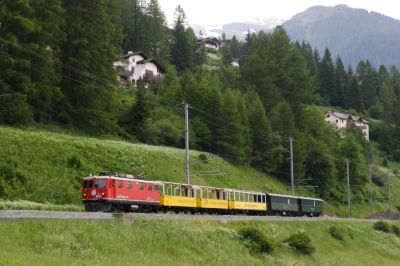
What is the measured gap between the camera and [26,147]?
40688 mm

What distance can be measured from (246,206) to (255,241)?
1747 centimetres

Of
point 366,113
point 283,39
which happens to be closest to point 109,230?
point 283,39

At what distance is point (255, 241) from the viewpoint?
108 feet

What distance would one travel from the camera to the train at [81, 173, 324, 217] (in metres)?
33.4

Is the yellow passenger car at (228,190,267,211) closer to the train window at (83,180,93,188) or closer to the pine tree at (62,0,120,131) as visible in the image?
the train window at (83,180,93,188)

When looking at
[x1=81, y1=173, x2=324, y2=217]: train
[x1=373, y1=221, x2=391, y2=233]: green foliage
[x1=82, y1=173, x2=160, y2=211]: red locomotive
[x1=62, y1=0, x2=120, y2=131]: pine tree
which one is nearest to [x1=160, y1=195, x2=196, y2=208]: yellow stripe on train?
[x1=81, y1=173, x2=324, y2=217]: train

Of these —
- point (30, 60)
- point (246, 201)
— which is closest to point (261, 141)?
point (246, 201)

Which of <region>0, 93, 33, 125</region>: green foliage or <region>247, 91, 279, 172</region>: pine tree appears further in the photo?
<region>247, 91, 279, 172</region>: pine tree

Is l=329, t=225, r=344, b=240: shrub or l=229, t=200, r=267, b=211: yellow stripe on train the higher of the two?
l=229, t=200, r=267, b=211: yellow stripe on train

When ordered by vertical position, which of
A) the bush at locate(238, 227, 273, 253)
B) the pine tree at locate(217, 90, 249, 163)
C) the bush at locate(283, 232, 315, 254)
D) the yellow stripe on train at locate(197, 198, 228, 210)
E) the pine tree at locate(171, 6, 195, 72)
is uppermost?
the pine tree at locate(171, 6, 195, 72)

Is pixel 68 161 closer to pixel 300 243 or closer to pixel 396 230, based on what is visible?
pixel 300 243

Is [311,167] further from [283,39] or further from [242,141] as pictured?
[283,39]

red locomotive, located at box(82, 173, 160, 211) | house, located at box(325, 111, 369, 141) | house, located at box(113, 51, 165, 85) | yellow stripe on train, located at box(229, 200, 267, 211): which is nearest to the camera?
red locomotive, located at box(82, 173, 160, 211)

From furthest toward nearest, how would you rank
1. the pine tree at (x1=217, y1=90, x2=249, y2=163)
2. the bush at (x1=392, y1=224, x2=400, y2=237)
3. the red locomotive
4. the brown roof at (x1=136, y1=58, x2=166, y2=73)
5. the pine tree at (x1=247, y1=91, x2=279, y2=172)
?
1. the brown roof at (x1=136, y1=58, x2=166, y2=73)
2. the pine tree at (x1=247, y1=91, x2=279, y2=172)
3. the pine tree at (x1=217, y1=90, x2=249, y2=163)
4. the bush at (x1=392, y1=224, x2=400, y2=237)
5. the red locomotive
